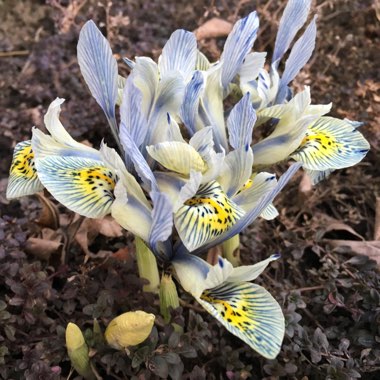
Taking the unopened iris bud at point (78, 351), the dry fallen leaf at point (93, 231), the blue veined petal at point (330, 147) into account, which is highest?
the blue veined petal at point (330, 147)

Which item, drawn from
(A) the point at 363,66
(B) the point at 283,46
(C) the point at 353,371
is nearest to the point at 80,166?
(B) the point at 283,46

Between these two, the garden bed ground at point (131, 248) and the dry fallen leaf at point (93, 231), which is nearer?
the garden bed ground at point (131, 248)

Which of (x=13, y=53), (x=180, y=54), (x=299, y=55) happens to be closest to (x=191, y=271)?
(x=180, y=54)

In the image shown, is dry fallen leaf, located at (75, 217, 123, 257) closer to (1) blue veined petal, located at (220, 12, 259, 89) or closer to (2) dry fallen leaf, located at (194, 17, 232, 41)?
(1) blue veined petal, located at (220, 12, 259, 89)

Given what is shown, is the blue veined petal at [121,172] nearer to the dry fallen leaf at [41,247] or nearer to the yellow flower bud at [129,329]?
the yellow flower bud at [129,329]

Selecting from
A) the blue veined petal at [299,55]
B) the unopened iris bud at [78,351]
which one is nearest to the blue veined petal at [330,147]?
the blue veined petal at [299,55]

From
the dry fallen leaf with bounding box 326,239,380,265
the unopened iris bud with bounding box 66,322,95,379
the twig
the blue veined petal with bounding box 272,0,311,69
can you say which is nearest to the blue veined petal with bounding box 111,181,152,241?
the unopened iris bud with bounding box 66,322,95,379

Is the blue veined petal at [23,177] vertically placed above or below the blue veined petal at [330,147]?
below
